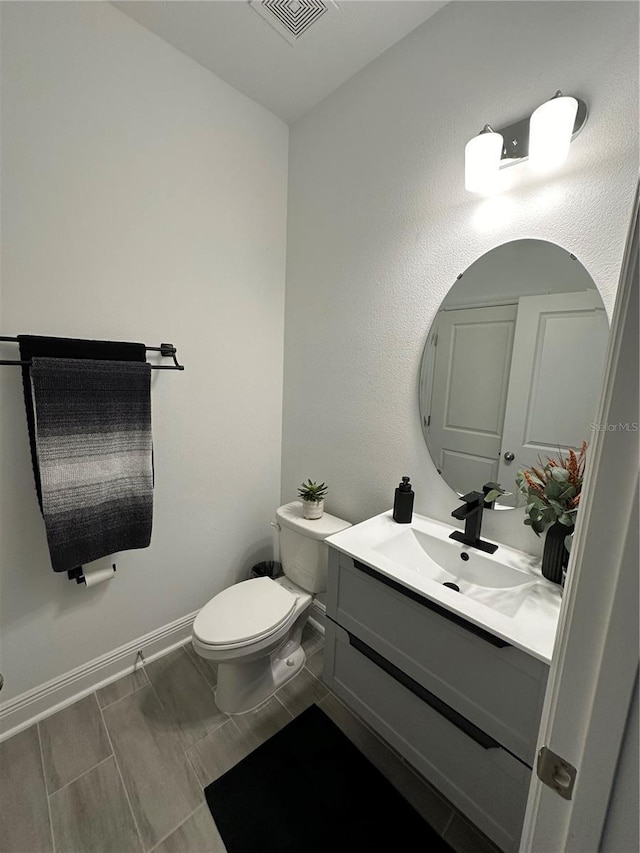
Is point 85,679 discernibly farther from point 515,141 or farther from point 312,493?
point 515,141

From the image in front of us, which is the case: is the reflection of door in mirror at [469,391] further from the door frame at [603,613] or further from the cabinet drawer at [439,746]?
the door frame at [603,613]

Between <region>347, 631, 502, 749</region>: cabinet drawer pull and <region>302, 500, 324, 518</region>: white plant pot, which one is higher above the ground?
<region>302, 500, 324, 518</region>: white plant pot

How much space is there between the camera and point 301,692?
157cm

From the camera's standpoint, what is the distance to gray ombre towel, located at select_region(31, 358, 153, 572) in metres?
1.21

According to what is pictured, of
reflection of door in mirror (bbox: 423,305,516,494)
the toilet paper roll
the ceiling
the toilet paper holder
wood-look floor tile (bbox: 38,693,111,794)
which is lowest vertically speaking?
wood-look floor tile (bbox: 38,693,111,794)

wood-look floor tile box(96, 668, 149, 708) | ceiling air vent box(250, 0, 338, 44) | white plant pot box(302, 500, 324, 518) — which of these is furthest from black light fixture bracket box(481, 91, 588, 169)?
wood-look floor tile box(96, 668, 149, 708)

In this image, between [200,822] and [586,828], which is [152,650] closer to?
[200,822]

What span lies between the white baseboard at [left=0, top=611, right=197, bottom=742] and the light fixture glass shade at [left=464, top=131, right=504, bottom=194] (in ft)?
7.44

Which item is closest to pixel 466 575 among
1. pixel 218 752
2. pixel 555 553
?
pixel 555 553

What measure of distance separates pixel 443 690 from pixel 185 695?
1171mm

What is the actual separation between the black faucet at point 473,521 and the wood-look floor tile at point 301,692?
0.98 m

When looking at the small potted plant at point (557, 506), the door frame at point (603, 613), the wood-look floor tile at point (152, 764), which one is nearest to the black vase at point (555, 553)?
the small potted plant at point (557, 506)

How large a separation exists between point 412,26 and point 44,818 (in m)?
3.01

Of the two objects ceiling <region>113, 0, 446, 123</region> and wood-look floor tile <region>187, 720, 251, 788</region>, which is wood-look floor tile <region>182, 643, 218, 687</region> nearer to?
wood-look floor tile <region>187, 720, 251, 788</region>
